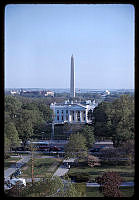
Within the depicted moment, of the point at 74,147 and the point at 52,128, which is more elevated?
the point at 52,128

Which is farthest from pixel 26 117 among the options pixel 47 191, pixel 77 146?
pixel 47 191

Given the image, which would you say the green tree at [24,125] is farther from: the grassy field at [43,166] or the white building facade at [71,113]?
the white building facade at [71,113]

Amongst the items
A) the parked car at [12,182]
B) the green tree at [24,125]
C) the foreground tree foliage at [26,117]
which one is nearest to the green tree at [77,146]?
the foreground tree foliage at [26,117]

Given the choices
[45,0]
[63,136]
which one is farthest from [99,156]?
[45,0]

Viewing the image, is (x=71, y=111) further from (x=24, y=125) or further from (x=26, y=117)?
(x=24, y=125)

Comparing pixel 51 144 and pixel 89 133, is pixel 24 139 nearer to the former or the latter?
pixel 51 144
